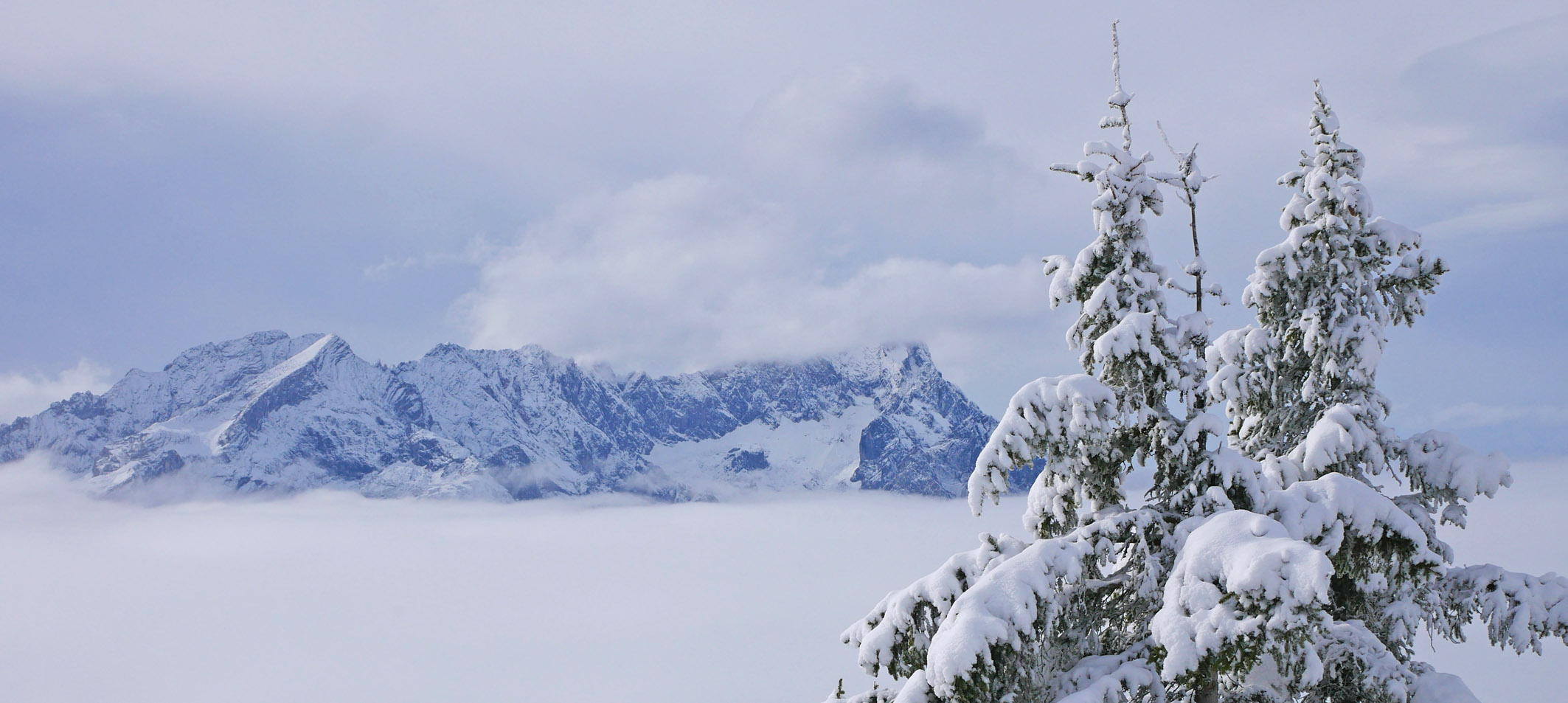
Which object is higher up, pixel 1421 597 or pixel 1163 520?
pixel 1163 520

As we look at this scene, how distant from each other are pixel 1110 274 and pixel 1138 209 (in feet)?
2.56

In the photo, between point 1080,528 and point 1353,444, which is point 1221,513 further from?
point 1353,444

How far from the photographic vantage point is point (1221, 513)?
9711mm

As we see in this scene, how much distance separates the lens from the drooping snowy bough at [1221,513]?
8.96 m

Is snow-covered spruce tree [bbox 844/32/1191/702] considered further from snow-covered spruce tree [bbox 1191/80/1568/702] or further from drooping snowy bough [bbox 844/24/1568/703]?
snow-covered spruce tree [bbox 1191/80/1568/702]

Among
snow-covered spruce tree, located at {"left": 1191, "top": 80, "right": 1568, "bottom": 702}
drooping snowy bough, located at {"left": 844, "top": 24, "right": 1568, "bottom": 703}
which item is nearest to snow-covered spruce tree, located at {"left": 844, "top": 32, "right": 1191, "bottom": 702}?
drooping snowy bough, located at {"left": 844, "top": 24, "right": 1568, "bottom": 703}

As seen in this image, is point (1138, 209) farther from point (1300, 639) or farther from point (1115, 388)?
point (1300, 639)

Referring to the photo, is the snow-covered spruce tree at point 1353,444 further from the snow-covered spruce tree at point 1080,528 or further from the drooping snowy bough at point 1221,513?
the snow-covered spruce tree at point 1080,528

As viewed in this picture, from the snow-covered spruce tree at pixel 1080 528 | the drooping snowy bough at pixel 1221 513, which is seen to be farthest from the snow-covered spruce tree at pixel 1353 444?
the snow-covered spruce tree at pixel 1080 528

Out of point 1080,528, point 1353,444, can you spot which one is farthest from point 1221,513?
point 1353,444

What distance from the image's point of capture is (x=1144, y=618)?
11414mm

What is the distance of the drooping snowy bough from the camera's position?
8.96 m

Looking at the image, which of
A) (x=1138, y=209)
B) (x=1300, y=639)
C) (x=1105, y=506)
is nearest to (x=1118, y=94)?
(x=1138, y=209)

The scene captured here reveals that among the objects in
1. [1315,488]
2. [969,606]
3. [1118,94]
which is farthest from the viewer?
[1118,94]
